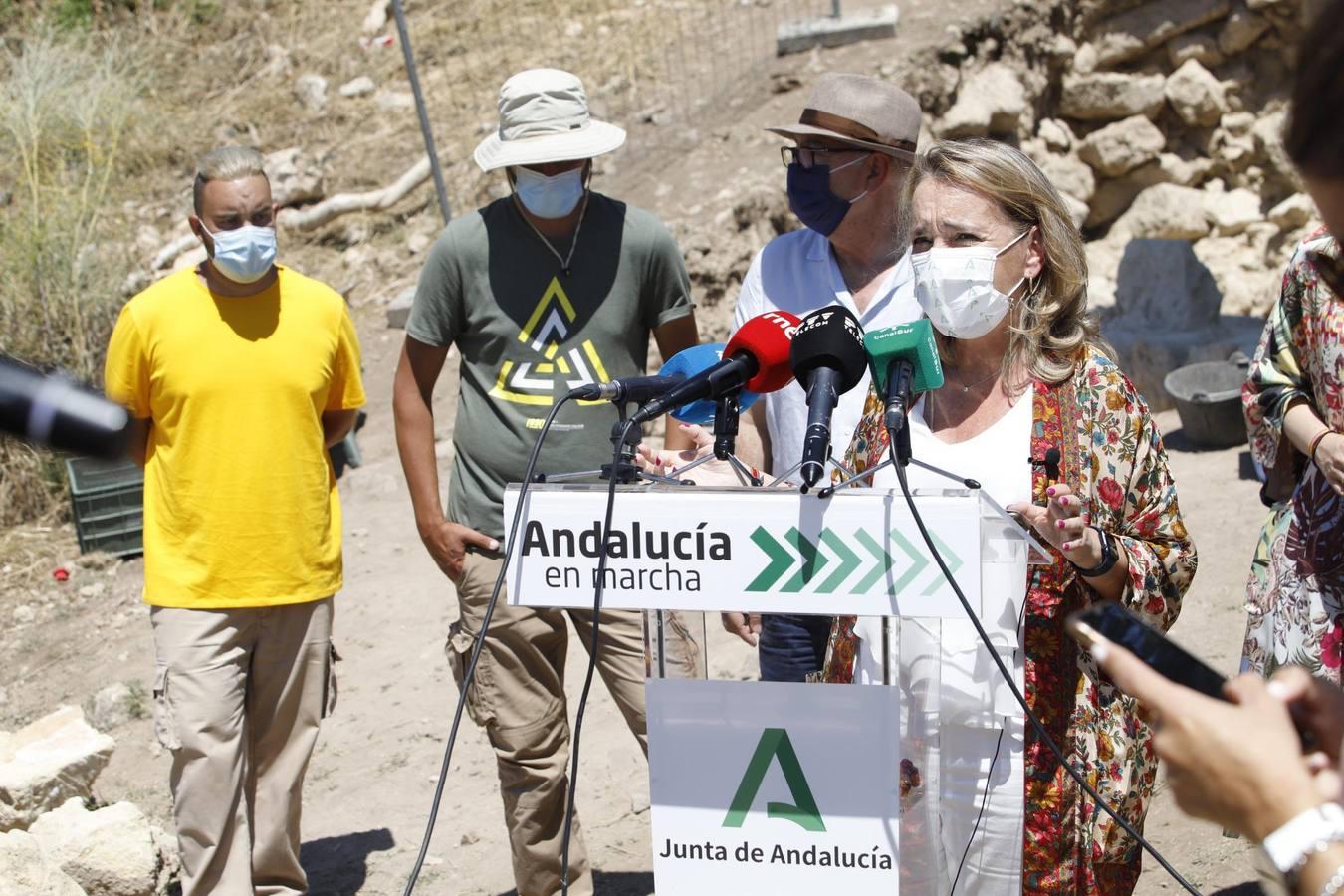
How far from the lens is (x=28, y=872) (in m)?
4.42

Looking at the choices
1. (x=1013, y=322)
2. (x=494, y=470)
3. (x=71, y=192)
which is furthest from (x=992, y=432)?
(x=71, y=192)

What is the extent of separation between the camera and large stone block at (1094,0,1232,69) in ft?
35.7

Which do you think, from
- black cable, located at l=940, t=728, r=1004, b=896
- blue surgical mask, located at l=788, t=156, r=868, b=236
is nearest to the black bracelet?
black cable, located at l=940, t=728, r=1004, b=896

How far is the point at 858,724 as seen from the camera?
2.38 meters

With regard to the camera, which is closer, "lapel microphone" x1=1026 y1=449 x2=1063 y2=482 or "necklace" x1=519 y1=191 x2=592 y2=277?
"lapel microphone" x1=1026 y1=449 x2=1063 y2=482

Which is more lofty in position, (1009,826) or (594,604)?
(594,604)

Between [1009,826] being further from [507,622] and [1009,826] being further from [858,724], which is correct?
[507,622]

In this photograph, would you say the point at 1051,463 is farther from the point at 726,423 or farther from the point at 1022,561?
the point at 726,423

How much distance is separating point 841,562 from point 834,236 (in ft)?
6.16

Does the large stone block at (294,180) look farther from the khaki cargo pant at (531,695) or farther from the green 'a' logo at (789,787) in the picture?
the green 'a' logo at (789,787)

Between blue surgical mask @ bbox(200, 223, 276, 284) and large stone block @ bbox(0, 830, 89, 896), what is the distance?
1894 mm

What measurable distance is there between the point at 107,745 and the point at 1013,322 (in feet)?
12.8

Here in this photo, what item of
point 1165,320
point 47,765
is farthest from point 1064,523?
point 1165,320

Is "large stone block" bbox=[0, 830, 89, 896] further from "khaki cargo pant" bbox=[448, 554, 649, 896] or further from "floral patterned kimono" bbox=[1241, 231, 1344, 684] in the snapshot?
"floral patterned kimono" bbox=[1241, 231, 1344, 684]
